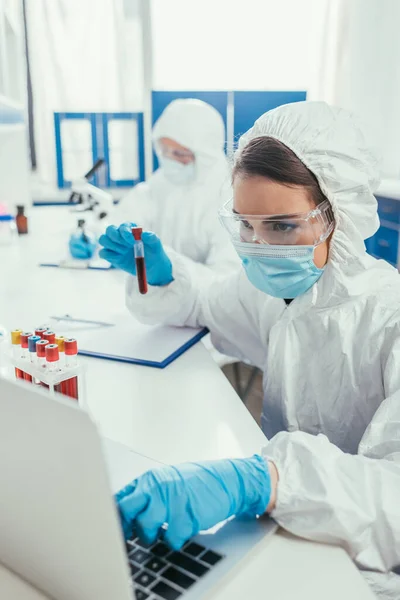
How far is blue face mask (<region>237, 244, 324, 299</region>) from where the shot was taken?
3.29 ft

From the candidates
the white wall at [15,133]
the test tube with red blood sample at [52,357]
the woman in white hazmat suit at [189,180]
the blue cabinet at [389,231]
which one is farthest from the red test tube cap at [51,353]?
the white wall at [15,133]

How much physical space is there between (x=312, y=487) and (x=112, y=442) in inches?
12.3

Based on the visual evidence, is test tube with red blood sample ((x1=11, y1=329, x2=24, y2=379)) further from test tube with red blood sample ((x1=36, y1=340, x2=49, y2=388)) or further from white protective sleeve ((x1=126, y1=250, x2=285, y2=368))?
white protective sleeve ((x1=126, y1=250, x2=285, y2=368))

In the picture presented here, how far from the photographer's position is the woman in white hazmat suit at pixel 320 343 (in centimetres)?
69

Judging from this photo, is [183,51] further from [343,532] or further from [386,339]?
[343,532]

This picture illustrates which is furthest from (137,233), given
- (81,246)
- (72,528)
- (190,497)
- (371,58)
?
(371,58)

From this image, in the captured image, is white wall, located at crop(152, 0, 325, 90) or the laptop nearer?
the laptop

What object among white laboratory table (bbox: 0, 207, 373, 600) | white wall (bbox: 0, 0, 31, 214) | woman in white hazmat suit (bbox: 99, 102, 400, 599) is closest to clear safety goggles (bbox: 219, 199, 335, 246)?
woman in white hazmat suit (bbox: 99, 102, 400, 599)

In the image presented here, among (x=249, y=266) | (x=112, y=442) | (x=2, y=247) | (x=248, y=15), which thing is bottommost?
(x=2, y=247)

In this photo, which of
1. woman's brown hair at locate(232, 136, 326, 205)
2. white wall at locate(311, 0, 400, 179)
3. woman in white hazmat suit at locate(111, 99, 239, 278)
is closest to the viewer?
woman's brown hair at locate(232, 136, 326, 205)

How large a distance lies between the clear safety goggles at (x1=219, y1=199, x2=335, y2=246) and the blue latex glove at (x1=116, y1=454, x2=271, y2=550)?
433 mm

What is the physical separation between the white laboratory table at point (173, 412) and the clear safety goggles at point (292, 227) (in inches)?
11.8

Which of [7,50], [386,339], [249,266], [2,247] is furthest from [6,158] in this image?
[386,339]

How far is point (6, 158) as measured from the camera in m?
3.48
